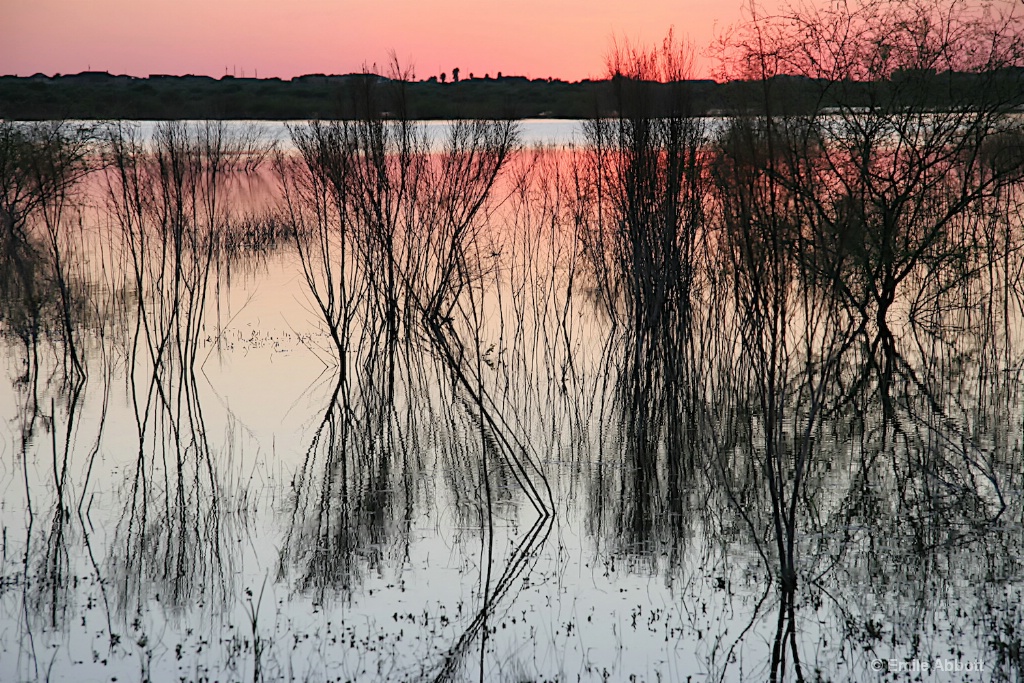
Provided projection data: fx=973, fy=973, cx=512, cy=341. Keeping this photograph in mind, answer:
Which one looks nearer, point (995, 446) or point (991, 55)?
point (995, 446)

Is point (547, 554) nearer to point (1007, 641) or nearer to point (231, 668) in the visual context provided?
point (231, 668)

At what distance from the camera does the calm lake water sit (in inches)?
Answer: 160

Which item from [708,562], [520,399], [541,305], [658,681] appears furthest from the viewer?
[541,305]

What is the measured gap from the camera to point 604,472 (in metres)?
6.31

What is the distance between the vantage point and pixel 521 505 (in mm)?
5797

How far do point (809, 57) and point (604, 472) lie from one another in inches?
221

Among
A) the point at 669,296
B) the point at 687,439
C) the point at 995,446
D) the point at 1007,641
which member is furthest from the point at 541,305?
the point at 1007,641

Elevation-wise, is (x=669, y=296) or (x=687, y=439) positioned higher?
(x=669, y=296)

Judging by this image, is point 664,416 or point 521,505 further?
point 664,416

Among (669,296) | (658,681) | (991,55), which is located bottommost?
(658,681)

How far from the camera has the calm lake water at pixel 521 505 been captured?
406 cm

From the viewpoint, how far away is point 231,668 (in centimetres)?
391

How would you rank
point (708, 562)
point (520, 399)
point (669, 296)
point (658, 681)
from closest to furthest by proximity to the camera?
point (658, 681) < point (708, 562) < point (520, 399) < point (669, 296)

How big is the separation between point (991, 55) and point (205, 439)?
8.07 m
